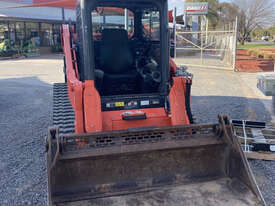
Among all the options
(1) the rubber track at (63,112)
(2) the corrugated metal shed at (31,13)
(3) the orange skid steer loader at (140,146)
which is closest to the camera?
(3) the orange skid steer loader at (140,146)

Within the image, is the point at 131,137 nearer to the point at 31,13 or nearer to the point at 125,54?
the point at 125,54

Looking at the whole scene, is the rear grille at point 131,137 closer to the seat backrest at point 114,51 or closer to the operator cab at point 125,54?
the operator cab at point 125,54

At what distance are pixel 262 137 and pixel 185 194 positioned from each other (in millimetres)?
2314

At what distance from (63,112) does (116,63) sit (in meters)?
1.18

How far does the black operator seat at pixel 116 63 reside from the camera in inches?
187

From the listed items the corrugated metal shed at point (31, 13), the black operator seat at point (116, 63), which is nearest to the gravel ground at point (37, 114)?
the black operator seat at point (116, 63)

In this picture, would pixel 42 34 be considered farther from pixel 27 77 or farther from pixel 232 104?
pixel 232 104

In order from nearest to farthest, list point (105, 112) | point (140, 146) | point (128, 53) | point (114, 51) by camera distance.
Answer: point (140, 146), point (105, 112), point (114, 51), point (128, 53)

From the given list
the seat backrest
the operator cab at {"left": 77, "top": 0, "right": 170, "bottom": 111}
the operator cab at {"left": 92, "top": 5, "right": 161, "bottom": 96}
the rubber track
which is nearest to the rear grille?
the rubber track

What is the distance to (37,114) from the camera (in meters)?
7.47

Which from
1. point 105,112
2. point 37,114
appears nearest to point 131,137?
point 105,112

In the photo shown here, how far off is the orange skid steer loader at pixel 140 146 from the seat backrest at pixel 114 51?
0.05ft

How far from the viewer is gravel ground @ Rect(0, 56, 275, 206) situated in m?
4.06

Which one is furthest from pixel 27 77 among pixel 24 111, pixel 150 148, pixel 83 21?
pixel 150 148
